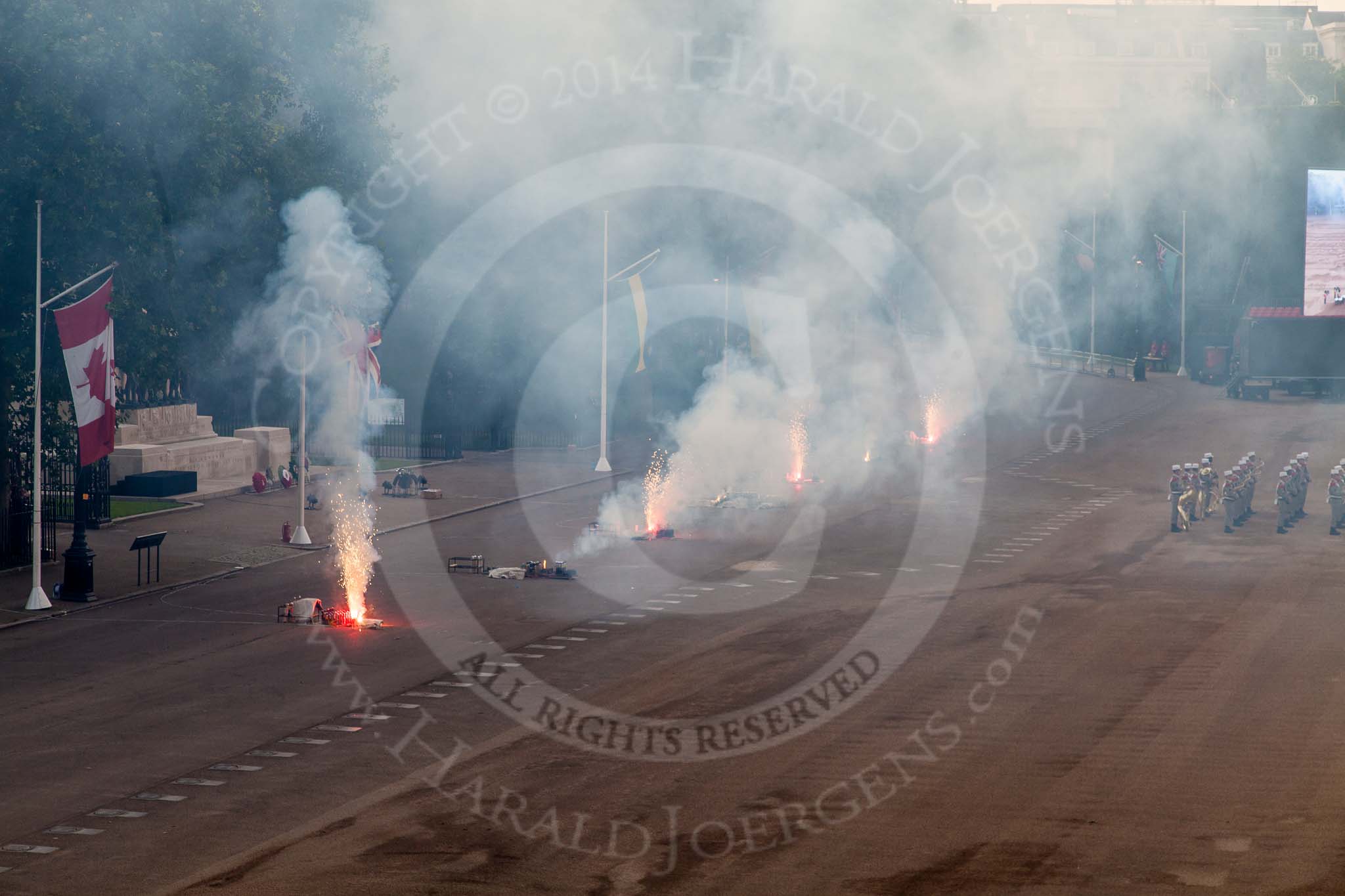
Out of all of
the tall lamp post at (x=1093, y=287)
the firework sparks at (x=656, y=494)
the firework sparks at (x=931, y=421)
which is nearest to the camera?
the firework sparks at (x=656, y=494)

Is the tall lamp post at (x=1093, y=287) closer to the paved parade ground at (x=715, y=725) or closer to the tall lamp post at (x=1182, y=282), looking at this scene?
the tall lamp post at (x=1182, y=282)

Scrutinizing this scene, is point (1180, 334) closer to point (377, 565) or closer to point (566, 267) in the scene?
point (566, 267)

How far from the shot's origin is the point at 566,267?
4431 cm

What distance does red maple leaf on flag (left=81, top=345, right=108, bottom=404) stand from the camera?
23984 mm

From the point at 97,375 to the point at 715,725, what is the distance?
12760mm

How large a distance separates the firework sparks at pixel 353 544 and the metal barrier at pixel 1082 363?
106ft

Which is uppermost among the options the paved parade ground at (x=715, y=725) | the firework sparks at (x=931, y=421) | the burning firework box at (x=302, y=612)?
the firework sparks at (x=931, y=421)

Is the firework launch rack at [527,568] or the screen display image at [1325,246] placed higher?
the screen display image at [1325,246]

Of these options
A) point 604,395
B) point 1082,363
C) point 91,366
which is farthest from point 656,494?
point 1082,363

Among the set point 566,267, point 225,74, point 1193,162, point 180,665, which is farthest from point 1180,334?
point 180,665

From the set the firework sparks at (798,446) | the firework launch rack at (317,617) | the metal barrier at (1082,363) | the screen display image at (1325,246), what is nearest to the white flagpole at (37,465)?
the firework launch rack at (317,617)

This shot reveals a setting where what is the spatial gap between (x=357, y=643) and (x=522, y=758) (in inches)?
247

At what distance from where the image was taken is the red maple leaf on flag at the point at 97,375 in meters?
24.0

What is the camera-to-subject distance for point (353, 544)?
29938 mm
